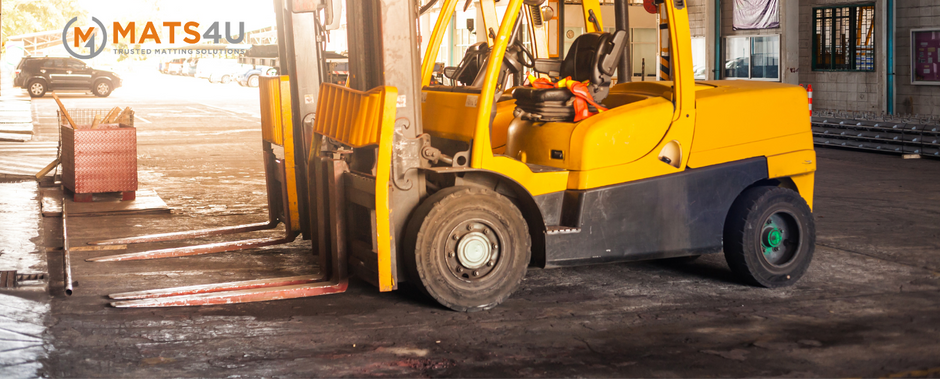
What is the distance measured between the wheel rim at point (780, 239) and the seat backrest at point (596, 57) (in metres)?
1.56

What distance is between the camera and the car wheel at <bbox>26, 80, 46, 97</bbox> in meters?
32.4

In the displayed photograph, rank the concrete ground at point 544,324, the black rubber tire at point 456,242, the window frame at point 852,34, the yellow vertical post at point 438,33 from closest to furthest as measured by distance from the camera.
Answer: the concrete ground at point 544,324, the black rubber tire at point 456,242, the yellow vertical post at point 438,33, the window frame at point 852,34

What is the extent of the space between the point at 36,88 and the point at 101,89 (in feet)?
7.91

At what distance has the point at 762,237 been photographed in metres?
6.09

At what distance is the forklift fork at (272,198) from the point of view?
731cm

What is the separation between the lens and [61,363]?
4512 millimetres

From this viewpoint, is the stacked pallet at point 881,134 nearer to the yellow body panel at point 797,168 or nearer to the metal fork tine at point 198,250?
the yellow body panel at point 797,168

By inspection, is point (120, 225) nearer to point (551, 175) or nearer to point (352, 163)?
point (352, 163)

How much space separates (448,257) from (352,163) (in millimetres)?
994

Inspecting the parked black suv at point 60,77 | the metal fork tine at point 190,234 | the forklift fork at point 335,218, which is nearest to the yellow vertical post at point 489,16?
the forklift fork at point 335,218

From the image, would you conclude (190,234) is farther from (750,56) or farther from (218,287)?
(750,56)

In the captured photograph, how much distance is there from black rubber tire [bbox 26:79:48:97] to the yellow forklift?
99.5 feet

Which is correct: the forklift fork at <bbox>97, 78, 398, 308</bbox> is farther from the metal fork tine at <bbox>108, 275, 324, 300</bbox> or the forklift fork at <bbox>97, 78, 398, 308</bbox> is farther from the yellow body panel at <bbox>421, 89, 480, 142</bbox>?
the yellow body panel at <bbox>421, 89, 480, 142</bbox>

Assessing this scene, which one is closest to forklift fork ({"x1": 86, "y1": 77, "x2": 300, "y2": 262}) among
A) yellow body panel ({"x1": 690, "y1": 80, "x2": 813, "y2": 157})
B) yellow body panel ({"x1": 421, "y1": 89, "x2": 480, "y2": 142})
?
yellow body panel ({"x1": 421, "y1": 89, "x2": 480, "y2": 142})
